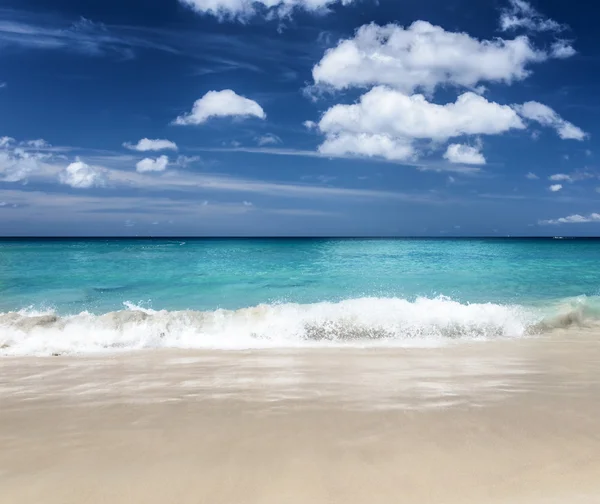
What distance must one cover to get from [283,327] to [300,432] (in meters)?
6.16

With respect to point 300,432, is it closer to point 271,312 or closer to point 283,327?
point 283,327

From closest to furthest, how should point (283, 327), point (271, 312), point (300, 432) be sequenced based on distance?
point (300, 432) → point (283, 327) → point (271, 312)

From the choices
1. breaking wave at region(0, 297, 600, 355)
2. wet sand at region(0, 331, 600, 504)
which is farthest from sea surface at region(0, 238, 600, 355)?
wet sand at region(0, 331, 600, 504)

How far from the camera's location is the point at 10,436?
4805 millimetres

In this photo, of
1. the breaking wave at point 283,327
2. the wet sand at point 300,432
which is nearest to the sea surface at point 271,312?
the breaking wave at point 283,327

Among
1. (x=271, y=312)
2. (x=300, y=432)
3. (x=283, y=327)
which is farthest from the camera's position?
(x=271, y=312)

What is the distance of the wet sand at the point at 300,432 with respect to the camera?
3.72 meters

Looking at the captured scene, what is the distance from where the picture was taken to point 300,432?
4777 millimetres

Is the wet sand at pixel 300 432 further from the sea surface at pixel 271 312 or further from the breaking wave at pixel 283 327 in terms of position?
the sea surface at pixel 271 312

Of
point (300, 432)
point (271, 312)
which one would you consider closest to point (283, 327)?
point (271, 312)

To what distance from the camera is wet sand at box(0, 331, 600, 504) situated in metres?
3.72

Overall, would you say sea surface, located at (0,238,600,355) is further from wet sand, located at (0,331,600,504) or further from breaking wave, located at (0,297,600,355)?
wet sand, located at (0,331,600,504)

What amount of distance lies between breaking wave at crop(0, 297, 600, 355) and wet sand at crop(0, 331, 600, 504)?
74.8 inches

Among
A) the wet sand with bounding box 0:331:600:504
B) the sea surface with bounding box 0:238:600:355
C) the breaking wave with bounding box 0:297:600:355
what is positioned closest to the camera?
the wet sand with bounding box 0:331:600:504
